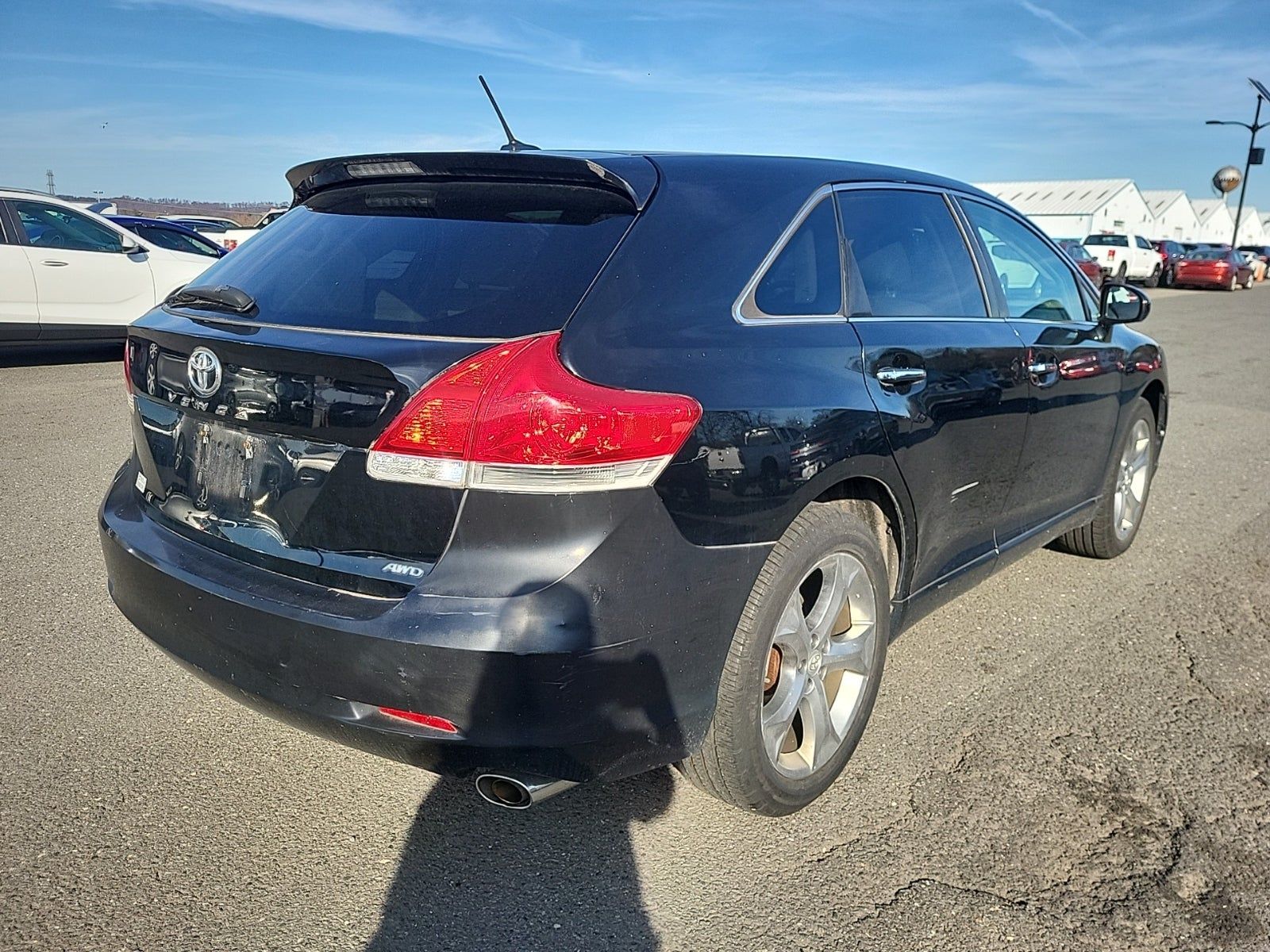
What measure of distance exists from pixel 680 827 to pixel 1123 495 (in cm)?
321

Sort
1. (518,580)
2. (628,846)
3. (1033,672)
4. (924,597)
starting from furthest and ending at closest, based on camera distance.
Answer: (1033,672)
(924,597)
(628,846)
(518,580)

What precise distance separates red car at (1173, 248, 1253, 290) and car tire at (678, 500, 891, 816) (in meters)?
37.6

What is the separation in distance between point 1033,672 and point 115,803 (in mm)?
2933

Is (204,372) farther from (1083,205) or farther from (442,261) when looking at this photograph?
(1083,205)

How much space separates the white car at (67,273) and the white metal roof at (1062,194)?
7828cm

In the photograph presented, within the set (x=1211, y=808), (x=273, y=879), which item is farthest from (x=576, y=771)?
(x=1211, y=808)

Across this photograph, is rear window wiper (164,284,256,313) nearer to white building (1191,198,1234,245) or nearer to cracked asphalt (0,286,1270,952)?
cracked asphalt (0,286,1270,952)

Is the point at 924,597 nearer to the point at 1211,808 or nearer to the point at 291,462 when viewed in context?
the point at 1211,808

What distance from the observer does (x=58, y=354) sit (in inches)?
442

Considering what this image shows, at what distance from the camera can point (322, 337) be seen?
2.29m

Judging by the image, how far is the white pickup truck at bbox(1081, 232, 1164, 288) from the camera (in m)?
33.6

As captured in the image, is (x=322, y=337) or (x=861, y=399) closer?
(x=322, y=337)

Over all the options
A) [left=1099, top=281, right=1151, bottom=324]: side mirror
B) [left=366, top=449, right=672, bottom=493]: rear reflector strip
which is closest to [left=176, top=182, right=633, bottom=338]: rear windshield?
[left=366, top=449, right=672, bottom=493]: rear reflector strip

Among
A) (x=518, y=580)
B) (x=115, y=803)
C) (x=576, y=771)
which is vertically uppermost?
(x=518, y=580)
